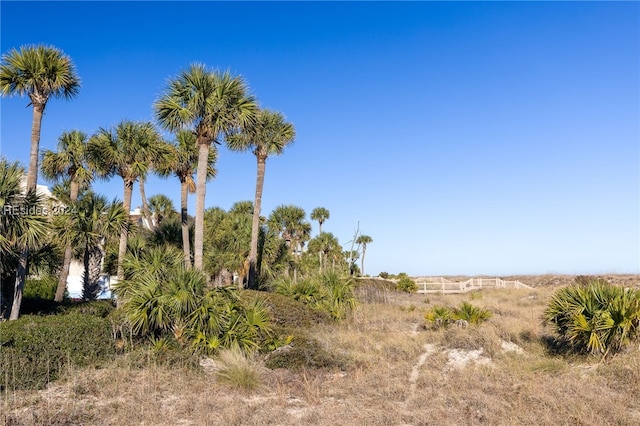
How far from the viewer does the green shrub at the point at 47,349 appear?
35.7ft

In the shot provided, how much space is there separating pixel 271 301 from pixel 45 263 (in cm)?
1420

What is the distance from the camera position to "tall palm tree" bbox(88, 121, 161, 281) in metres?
26.5

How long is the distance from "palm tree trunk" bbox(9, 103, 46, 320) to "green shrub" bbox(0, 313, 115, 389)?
5035mm

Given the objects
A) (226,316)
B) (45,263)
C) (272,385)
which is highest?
(45,263)

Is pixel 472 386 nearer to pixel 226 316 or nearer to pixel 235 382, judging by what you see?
pixel 235 382

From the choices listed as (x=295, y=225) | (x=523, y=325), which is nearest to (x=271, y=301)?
(x=523, y=325)

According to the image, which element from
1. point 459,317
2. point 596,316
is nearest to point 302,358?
point 596,316

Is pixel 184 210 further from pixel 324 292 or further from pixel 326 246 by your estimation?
pixel 326 246

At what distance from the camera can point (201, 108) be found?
2186cm

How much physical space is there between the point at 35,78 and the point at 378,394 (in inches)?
746

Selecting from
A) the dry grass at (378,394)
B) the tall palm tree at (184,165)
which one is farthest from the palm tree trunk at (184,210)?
the dry grass at (378,394)

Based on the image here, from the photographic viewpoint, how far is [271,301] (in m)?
20.0

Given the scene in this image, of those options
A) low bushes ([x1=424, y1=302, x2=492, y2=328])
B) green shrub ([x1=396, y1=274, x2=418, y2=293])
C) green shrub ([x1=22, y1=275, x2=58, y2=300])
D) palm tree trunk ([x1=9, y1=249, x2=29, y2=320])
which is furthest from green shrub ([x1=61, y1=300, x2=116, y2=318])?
green shrub ([x1=396, y1=274, x2=418, y2=293])

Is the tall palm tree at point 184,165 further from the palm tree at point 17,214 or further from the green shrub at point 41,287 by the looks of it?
the palm tree at point 17,214
